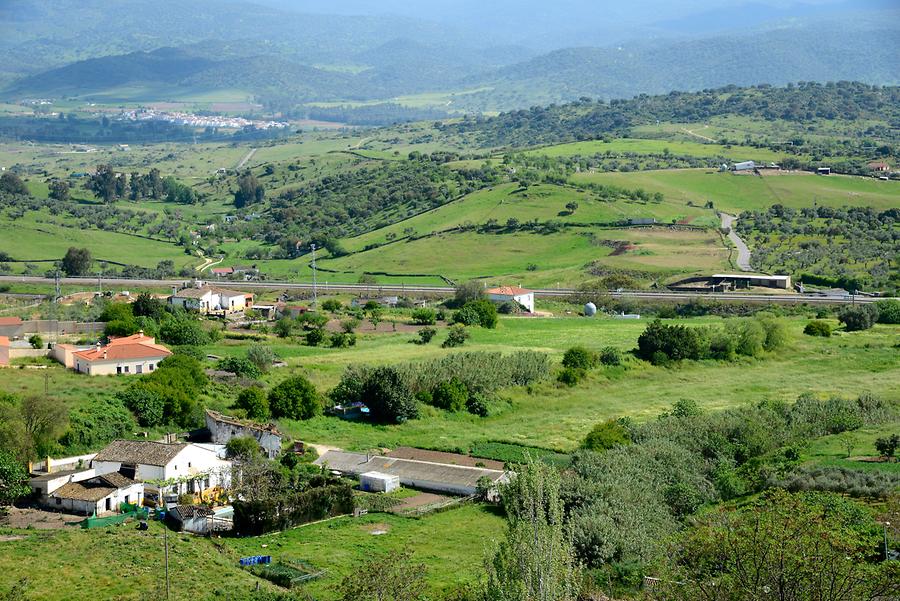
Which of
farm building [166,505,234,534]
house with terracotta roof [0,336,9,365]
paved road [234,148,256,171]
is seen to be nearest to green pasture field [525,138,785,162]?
paved road [234,148,256,171]

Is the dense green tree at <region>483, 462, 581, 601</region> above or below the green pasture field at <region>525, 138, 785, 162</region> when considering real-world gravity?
below

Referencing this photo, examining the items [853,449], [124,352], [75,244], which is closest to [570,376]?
[853,449]

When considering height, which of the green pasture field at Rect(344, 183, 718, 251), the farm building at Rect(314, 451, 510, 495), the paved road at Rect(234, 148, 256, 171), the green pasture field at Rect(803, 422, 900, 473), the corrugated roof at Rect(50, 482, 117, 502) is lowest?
the farm building at Rect(314, 451, 510, 495)

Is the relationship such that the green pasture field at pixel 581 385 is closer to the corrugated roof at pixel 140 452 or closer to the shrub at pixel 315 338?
the shrub at pixel 315 338

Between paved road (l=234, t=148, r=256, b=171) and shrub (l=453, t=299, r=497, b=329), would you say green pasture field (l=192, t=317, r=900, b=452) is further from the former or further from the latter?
paved road (l=234, t=148, r=256, b=171)

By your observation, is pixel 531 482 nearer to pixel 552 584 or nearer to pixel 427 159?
pixel 552 584

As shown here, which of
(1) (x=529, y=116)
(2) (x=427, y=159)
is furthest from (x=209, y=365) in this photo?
(1) (x=529, y=116)
